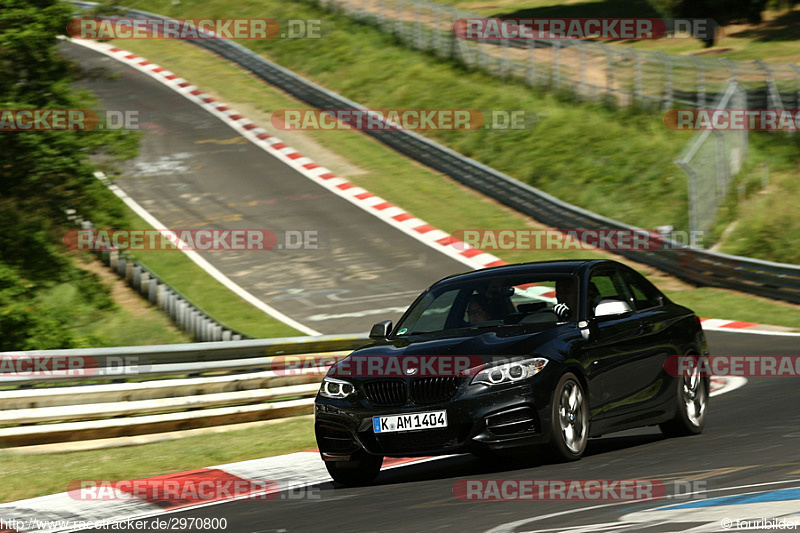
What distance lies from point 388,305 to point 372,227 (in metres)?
5.54

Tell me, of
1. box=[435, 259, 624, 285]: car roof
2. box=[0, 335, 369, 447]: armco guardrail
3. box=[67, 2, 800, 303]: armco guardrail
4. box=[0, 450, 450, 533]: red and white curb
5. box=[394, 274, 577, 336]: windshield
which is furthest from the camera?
A: box=[67, 2, 800, 303]: armco guardrail

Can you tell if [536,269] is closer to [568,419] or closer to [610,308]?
[610,308]

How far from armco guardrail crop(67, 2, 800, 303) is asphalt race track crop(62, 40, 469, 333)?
3443 mm

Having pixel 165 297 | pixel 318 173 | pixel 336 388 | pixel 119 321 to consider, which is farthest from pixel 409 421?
pixel 318 173

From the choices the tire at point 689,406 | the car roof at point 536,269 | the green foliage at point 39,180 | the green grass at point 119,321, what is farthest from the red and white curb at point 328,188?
the car roof at point 536,269

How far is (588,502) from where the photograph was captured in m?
6.46

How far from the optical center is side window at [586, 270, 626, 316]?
29.1ft

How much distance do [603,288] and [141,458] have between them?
4.32 metres

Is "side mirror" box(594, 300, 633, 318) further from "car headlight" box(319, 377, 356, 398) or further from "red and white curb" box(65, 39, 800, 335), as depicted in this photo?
"red and white curb" box(65, 39, 800, 335)

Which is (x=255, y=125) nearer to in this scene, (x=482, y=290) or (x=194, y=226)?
(x=194, y=226)

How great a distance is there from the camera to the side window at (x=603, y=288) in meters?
8.87

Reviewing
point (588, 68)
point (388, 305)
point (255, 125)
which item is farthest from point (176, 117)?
point (388, 305)

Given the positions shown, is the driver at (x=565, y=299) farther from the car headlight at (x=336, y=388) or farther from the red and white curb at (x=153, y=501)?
the red and white curb at (x=153, y=501)

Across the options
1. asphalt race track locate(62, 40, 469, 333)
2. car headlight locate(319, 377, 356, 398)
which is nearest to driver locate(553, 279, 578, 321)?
car headlight locate(319, 377, 356, 398)
